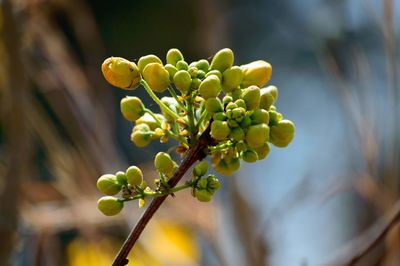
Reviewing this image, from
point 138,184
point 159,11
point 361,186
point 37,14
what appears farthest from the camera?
point 159,11

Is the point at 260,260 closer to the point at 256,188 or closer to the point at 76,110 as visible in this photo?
the point at 256,188

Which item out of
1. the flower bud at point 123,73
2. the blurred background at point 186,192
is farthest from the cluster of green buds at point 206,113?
the blurred background at point 186,192

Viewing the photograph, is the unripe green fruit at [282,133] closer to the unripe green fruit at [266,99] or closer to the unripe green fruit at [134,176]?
the unripe green fruit at [266,99]

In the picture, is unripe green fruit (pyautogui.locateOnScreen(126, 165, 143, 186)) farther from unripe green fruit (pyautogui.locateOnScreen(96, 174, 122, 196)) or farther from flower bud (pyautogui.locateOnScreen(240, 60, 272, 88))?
flower bud (pyautogui.locateOnScreen(240, 60, 272, 88))

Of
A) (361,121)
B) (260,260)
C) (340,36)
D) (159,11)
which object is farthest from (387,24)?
(159,11)

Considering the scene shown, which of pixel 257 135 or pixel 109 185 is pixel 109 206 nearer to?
pixel 109 185

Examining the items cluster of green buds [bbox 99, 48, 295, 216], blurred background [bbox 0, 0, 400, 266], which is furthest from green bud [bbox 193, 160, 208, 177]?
blurred background [bbox 0, 0, 400, 266]
